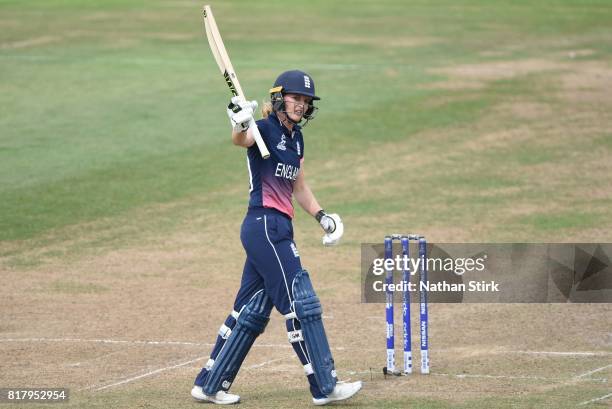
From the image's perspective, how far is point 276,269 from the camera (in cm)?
884

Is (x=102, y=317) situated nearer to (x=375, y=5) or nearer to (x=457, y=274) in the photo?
(x=457, y=274)

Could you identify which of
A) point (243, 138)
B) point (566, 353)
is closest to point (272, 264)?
point (243, 138)

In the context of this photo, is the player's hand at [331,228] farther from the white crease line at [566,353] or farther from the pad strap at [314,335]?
the white crease line at [566,353]

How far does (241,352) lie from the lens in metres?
9.05

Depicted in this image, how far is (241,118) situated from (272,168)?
2.14 feet

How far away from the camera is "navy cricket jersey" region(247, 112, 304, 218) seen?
904cm

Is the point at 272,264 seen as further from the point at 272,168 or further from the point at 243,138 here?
the point at 243,138

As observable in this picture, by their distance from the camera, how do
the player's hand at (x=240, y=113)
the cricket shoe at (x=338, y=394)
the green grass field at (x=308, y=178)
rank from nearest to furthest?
the player's hand at (x=240, y=113)
the cricket shoe at (x=338, y=394)
the green grass field at (x=308, y=178)

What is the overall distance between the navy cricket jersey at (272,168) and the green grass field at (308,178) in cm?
157

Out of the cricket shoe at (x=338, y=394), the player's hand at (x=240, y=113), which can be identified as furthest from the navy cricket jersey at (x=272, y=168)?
the cricket shoe at (x=338, y=394)

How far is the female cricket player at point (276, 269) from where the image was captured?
8.80 m

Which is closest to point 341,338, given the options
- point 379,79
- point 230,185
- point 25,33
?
point 230,185

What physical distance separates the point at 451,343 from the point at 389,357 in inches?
62.2

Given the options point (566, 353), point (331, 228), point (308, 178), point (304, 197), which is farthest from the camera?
point (308, 178)
